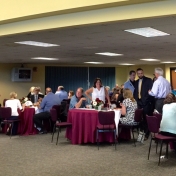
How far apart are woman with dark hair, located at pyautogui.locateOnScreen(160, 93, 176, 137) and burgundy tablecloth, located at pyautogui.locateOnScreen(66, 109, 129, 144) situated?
163 centimetres

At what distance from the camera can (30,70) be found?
13594 mm

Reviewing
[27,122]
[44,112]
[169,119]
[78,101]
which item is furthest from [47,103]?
[169,119]

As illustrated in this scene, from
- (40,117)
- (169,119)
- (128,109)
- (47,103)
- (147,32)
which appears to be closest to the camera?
(169,119)

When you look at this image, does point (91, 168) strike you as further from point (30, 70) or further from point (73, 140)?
point (30, 70)

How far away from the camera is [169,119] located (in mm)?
4707

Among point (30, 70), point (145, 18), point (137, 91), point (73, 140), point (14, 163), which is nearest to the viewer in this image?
point (145, 18)

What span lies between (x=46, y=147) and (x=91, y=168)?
1.78 m

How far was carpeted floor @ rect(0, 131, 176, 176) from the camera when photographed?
436 centimetres

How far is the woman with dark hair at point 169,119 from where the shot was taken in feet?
15.4

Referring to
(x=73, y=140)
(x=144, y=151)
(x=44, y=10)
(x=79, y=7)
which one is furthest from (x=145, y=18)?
(x=73, y=140)

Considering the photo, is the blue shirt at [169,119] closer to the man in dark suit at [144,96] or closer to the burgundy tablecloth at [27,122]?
the man in dark suit at [144,96]

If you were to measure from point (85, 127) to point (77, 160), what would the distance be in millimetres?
1235

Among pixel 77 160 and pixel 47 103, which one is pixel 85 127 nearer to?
pixel 77 160

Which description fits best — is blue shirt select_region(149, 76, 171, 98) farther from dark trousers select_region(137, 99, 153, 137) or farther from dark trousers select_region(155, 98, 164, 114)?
dark trousers select_region(137, 99, 153, 137)
